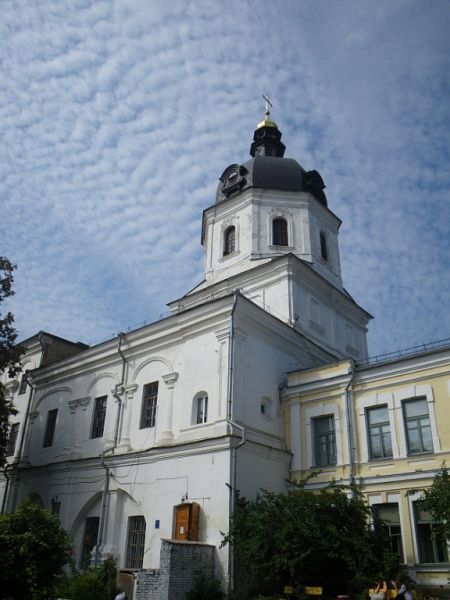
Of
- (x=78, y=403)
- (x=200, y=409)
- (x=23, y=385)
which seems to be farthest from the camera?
(x=23, y=385)

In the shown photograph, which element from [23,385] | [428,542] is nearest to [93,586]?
[428,542]

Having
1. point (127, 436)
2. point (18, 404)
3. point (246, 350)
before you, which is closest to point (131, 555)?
point (127, 436)

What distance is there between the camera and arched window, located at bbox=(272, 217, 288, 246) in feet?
86.9

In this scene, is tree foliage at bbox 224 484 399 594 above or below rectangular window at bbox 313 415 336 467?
below

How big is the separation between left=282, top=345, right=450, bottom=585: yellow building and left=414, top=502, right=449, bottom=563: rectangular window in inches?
1.0

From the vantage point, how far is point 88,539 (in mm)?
21250

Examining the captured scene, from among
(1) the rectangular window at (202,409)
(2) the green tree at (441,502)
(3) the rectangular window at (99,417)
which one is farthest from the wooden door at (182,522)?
(2) the green tree at (441,502)

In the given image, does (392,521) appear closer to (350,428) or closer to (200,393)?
(350,428)

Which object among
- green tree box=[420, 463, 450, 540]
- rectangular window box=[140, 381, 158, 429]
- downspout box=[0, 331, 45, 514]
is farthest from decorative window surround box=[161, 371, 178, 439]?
downspout box=[0, 331, 45, 514]

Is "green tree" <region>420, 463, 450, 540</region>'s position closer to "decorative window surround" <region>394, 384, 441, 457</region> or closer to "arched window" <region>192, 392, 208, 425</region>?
"decorative window surround" <region>394, 384, 441, 457</region>

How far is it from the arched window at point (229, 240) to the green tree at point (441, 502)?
15.7 metres

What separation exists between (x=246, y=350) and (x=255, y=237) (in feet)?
26.5

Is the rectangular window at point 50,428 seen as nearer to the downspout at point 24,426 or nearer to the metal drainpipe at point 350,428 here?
the downspout at point 24,426

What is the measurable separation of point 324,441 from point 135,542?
7.28 meters
